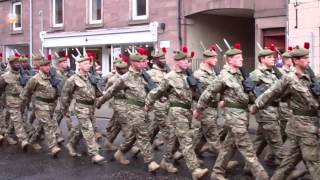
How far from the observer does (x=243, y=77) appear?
7902 mm

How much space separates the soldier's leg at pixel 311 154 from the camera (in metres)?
6.78

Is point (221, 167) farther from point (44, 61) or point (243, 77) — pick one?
point (44, 61)

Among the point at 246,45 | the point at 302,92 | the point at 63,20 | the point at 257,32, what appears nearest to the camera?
the point at 302,92

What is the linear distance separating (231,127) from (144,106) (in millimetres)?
1929

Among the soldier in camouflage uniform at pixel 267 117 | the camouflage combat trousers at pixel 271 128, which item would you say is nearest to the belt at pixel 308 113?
the soldier in camouflage uniform at pixel 267 117

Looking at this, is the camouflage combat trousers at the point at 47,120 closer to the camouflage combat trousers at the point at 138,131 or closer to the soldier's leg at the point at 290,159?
the camouflage combat trousers at the point at 138,131

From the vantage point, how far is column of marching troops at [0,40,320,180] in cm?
701

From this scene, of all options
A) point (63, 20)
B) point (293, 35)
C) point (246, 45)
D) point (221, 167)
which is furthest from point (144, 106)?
point (63, 20)

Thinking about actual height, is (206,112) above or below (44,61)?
below

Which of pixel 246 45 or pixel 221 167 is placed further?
pixel 246 45

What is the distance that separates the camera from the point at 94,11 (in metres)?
23.9

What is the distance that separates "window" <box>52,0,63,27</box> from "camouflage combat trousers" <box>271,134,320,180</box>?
19.9 metres

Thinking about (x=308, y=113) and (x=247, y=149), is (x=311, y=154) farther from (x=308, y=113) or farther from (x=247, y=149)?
(x=247, y=149)

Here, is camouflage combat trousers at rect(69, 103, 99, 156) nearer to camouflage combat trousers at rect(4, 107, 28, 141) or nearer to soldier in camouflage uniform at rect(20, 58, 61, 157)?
soldier in camouflage uniform at rect(20, 58, 61, 157)
